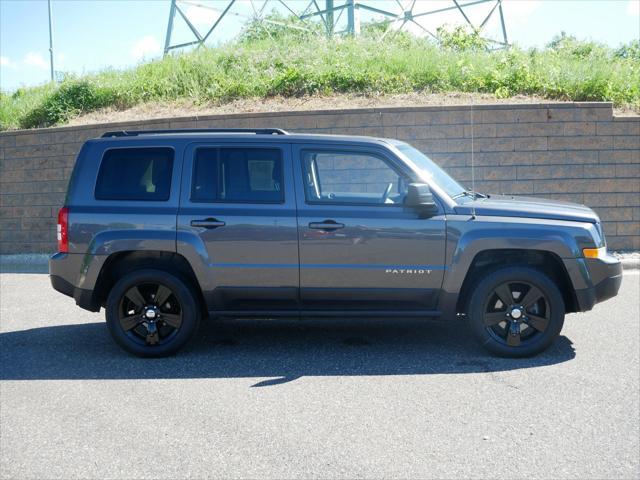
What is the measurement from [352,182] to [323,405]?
2.43 m

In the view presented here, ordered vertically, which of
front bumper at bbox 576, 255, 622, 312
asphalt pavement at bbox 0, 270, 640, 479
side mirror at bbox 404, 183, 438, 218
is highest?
side mirror at bbox 404, 183, 438, 218

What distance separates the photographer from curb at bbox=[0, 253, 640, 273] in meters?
11.9

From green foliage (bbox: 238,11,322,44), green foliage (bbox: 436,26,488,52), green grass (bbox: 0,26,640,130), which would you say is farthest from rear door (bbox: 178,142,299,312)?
green foliage (bbox: 238,11,322,44)

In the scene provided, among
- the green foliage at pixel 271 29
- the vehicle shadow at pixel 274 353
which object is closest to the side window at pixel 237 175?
the vehicle shadow at pixel 274 353

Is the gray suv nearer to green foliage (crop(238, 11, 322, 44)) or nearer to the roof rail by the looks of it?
the roof rail

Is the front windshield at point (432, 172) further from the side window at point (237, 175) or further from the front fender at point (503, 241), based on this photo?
the side window at point (237, 175)

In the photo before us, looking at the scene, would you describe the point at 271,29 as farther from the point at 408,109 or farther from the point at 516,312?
the point at 516,312

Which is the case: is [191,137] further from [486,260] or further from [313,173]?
[486,260]

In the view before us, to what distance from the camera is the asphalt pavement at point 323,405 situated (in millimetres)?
4523

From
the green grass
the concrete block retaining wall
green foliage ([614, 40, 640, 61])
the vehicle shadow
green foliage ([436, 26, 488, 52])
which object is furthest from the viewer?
green foliage ([614, 40, 640, 61])

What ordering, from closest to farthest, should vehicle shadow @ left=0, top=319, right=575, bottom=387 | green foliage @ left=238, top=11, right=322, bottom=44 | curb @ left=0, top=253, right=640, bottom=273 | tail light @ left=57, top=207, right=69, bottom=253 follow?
vehicle shadow @ left=0, top=319, right=575, bottom=387, tail light @ left=57, top=207, right=69, bottom=253, curb @ left=0, top=253, right=640, bottom=273, green foliage @ left=238, top=11, right=322, bottom=44

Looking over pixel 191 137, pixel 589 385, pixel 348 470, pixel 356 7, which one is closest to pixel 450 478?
pixel 348 470

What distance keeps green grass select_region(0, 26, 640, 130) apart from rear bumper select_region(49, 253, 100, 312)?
906cm

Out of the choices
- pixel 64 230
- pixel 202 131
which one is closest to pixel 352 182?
pixel 202 131
